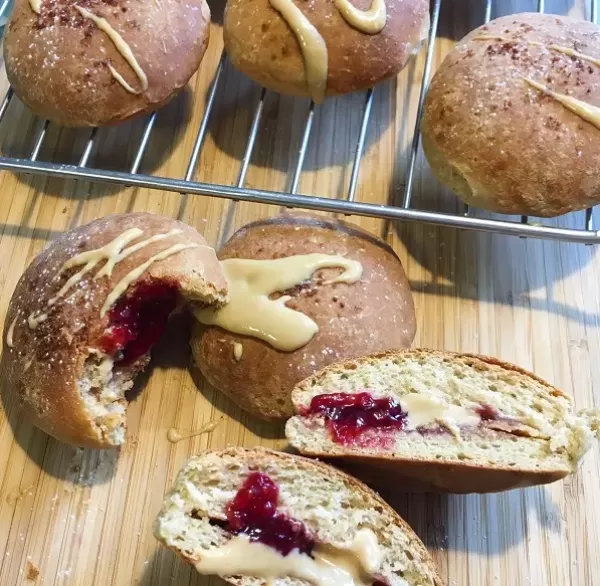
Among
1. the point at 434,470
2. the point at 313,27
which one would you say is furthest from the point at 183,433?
the point at 313,27

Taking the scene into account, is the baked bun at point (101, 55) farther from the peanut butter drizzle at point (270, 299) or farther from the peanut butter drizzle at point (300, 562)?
the peanut butter drizzle at point (300, 562)

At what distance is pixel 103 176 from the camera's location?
1.64 metres

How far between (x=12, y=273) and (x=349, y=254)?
3.19 feet

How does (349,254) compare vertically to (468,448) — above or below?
above

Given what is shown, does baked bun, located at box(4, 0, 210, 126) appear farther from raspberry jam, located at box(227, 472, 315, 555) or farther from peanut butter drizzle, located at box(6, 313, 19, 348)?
raspberry jam, located at box(227, 472, 315, 555)

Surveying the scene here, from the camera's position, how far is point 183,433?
1639 mm

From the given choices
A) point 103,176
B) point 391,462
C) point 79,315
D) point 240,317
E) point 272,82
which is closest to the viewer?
point 391,462

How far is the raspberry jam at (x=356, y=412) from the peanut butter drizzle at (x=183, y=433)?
1.22 ft

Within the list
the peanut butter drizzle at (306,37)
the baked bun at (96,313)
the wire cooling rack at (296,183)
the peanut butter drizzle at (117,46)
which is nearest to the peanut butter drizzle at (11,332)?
the baked bun at (96,313)

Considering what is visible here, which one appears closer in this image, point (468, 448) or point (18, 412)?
point (468, 448)

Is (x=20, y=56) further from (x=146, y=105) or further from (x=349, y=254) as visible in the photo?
(x=349, y=254)

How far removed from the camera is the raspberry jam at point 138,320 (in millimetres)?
1446

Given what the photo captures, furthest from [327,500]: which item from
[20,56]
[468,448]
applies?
[20,56]

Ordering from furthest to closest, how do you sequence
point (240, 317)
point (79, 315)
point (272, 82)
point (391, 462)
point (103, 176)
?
point (272, 82) → point (103, 176) → point (240, 317) → point (79, 315) → point (391, 462)
